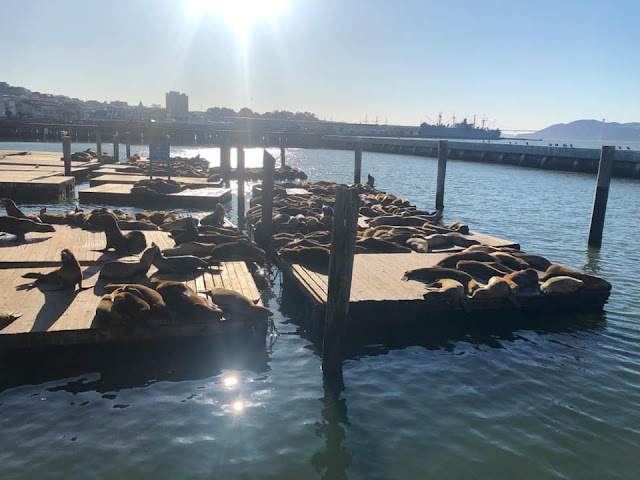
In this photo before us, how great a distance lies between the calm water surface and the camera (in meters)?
4.82

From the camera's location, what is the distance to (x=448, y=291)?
26.1 ft

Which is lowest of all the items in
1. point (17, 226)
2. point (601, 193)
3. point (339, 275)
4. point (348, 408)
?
point (348, 408)

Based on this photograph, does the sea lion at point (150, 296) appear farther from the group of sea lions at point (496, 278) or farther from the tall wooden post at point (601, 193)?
the tall wooden post at point (601, 193)

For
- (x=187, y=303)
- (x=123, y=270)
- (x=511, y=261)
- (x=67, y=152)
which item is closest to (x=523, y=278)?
(x=511, y=261)

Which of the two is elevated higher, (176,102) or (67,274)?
(176,102)

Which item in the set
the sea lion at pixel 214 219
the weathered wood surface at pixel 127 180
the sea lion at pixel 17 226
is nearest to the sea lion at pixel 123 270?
the sea lion at pixel 17 226

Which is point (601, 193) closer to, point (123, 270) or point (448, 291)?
point (448, 291)

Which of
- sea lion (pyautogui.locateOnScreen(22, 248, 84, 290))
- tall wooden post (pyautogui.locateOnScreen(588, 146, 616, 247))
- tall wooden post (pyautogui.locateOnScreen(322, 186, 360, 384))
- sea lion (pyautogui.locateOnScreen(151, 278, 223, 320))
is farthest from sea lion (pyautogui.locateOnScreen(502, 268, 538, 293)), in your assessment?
tall wooden post (pyautogui.locateOnScreen(588, 146, 616, 247))

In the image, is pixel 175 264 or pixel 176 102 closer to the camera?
pixel 175 264

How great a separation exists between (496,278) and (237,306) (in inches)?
172

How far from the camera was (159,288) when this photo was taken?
264 inches

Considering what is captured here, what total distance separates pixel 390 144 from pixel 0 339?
74.3m

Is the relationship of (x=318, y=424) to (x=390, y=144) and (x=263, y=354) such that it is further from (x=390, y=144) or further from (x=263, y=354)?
(x=390, y=144)

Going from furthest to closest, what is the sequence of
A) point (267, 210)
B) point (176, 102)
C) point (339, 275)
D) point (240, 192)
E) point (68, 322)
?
1. point (176, 102)
2. point (240, 192)
3. point (267, 210)
4. point (339, 275)
5. point (68, 322)
